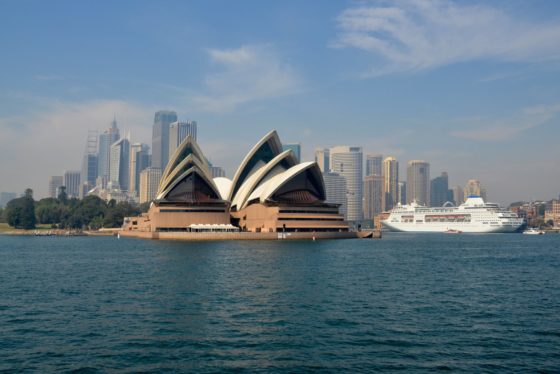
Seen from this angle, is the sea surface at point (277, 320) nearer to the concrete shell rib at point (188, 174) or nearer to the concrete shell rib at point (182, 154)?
the concrete shell rib at point (188, 174)

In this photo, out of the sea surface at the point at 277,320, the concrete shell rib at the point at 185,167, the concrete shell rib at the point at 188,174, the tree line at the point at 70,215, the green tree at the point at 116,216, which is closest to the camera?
the sea surface at the point at 277,320

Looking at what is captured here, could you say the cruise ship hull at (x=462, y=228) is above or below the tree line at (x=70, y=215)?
below

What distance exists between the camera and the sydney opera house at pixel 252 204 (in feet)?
313

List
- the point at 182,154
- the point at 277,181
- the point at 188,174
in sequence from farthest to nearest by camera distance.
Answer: the point at 182,154
the point at 188,174
the point at 277,181

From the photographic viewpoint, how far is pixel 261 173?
102688mm

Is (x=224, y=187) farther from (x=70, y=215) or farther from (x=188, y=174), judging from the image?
(x=70, y=215)

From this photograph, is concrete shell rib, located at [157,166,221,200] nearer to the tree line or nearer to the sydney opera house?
the sydney opera house

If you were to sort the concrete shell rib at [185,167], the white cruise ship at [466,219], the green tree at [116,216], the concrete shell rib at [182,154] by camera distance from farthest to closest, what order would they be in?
the green tree at [116,216] < the white cruise ship at [466,219] < the concrete shell rib at [182,154] < the concrete shell rib at [185,167]

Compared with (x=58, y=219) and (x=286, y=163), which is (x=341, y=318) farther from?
(x=58, y=219)

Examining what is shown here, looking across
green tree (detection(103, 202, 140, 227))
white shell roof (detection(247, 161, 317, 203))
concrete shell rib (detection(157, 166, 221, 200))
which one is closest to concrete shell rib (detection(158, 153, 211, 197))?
concrete shell rib (detection(157, 166, 221, 200))

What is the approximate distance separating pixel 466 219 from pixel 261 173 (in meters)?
69.7

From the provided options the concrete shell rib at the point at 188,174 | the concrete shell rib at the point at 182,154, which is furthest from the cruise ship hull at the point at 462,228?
the concrete shell rib at the point at 182,154

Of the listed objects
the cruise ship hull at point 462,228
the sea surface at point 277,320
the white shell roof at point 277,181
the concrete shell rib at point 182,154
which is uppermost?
the concrete shell rib at point 182,154

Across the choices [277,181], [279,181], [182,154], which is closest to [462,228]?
[277,181]
